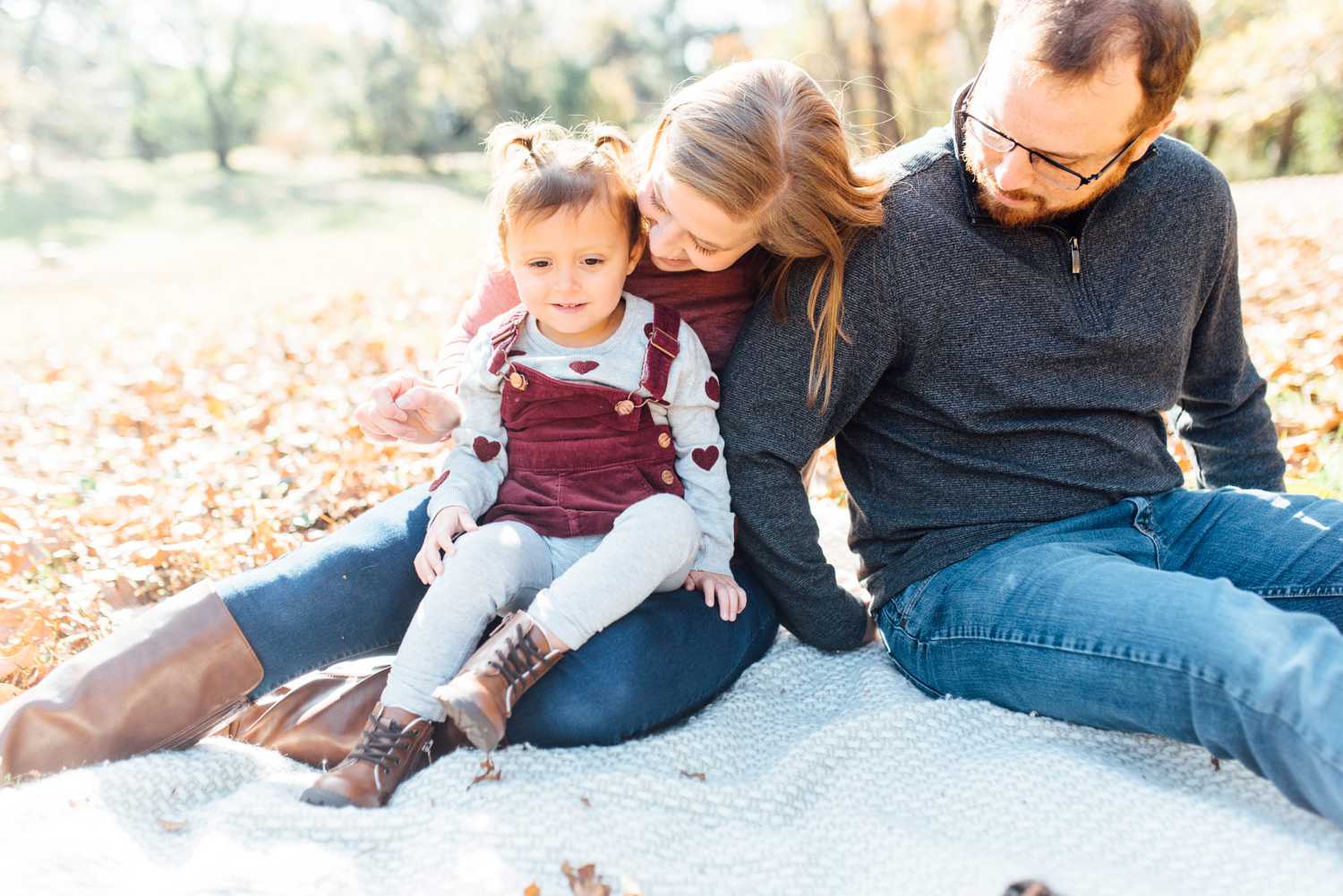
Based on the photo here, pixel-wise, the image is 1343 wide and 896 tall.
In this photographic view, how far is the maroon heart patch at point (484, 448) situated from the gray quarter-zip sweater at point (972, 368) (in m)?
0.53

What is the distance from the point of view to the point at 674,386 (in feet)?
→ 7.47

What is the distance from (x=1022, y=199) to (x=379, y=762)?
1.63 meters

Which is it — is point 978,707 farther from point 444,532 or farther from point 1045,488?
point 444,532

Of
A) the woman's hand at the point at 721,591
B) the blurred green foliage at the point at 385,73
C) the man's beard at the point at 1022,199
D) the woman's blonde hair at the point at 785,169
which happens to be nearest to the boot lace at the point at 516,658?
the woman's hand at the point at 721,591

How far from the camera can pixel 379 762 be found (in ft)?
6.24

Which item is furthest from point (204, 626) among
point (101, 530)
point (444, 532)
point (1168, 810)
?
point (1168, 810)

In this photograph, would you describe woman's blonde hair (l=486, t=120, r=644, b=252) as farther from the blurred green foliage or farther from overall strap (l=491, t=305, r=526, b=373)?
the blurred green foliage

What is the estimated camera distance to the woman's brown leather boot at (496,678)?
72.4 inches

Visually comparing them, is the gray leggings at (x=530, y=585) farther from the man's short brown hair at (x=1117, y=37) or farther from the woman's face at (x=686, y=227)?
the man's short brown hair at (x=1117, y=37)

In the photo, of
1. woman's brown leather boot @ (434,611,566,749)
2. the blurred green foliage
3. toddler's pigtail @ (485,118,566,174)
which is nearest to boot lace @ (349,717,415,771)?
woman's brown leather boot @ (434,611,566,749)

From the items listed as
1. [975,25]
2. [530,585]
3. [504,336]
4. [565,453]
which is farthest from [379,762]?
[975,25]

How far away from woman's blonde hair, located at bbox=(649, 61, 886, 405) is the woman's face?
2cm

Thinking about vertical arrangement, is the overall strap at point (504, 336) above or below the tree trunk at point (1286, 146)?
above

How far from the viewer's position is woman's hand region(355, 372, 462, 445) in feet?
7.76
